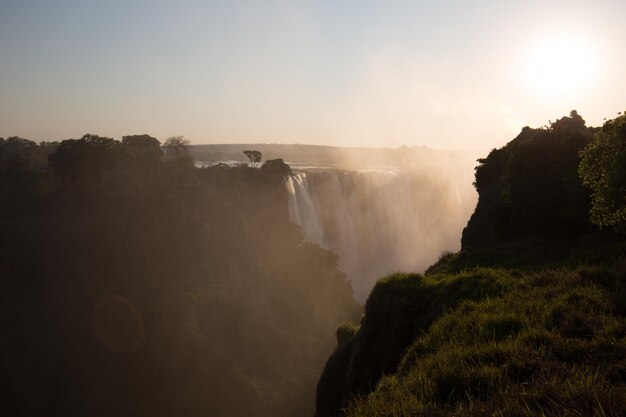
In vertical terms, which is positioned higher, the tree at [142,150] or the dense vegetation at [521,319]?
the tree at [142,150]

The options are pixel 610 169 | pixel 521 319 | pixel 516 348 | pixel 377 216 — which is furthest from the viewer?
pixel 377 216

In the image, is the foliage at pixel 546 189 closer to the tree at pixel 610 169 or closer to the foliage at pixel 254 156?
the tree at pixel 610 169

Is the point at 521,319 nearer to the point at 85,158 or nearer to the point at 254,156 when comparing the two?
the point at 85,158

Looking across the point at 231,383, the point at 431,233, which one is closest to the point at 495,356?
the point at 231,383

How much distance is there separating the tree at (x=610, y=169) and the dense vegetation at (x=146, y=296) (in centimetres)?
3841

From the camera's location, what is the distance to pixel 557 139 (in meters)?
22.2

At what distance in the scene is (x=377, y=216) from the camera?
98250mm

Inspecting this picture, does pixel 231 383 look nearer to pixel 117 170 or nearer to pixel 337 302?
pixel 337 302

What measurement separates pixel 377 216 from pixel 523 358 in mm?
92755

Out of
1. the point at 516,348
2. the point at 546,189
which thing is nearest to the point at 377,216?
the point at 546,189

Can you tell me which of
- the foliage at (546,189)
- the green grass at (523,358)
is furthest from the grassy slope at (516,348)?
the foliage at (546,189)

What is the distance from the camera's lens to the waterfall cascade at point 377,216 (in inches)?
3120

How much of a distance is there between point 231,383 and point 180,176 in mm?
28665

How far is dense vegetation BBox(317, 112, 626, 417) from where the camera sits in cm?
539
